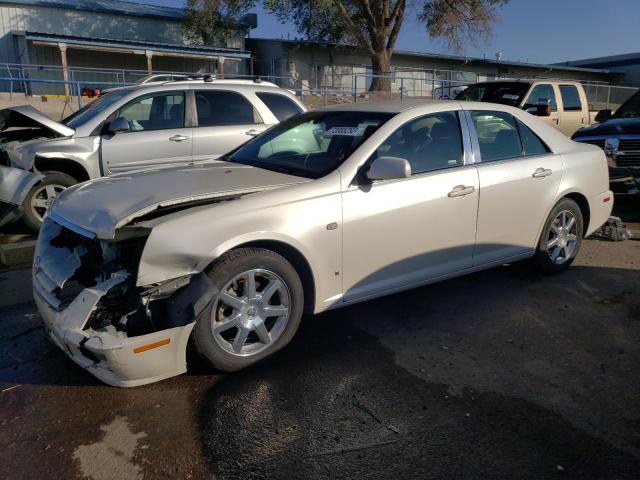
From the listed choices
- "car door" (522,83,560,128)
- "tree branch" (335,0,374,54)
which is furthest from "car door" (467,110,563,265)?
"tree branch" (335,0,374,54)

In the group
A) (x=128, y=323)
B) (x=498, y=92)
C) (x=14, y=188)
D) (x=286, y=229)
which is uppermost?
(x=498, y=92)

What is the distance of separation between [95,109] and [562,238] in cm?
570

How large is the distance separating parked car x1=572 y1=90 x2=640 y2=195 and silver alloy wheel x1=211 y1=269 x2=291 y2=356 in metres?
5.93

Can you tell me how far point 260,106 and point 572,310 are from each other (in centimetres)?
488

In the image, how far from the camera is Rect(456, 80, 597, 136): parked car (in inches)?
427

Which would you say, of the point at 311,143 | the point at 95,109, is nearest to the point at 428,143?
the point at 311,143

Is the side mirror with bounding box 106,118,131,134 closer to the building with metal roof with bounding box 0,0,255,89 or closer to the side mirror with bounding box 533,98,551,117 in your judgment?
the side mirror with bounding box 533,98,551,117

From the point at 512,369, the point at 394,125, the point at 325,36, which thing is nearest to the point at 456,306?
the point at 512,369

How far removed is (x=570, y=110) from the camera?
11734 millimetres

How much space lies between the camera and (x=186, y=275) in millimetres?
3078

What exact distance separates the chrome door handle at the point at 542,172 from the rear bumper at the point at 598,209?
2.52 ft

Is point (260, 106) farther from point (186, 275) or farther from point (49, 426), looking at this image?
point (49, 426)

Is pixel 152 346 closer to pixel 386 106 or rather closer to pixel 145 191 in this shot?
pixel 145 191

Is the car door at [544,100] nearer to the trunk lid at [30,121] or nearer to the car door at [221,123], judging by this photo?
the car door at [221,123]
